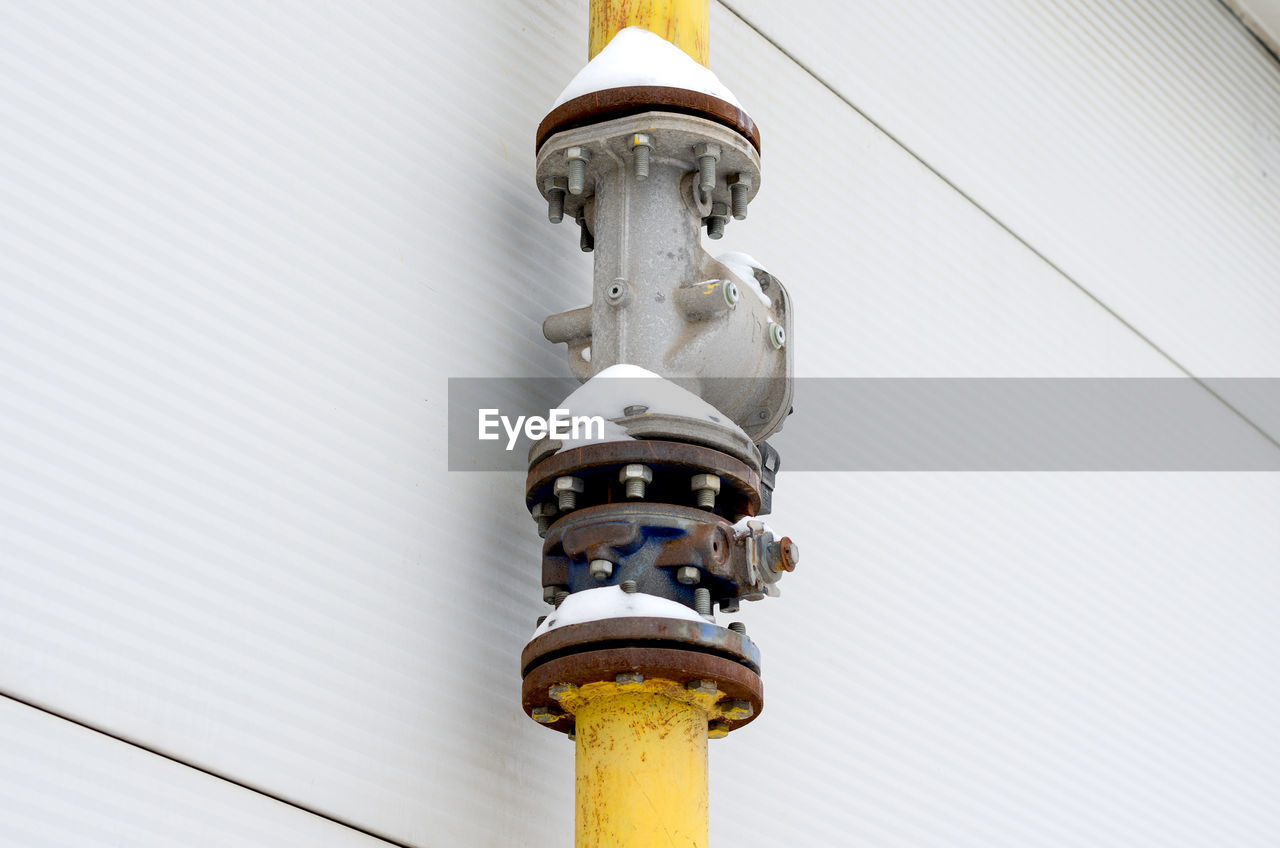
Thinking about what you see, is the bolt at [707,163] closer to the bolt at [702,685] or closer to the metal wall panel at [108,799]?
the bolt at [702,685]

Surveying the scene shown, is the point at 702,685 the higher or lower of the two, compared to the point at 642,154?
lower

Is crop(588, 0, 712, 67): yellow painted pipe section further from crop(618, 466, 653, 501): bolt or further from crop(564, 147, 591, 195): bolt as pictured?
crop(618, 466, 653, 501): bolt

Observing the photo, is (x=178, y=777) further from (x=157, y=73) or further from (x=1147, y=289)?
(x=1147, y=289)

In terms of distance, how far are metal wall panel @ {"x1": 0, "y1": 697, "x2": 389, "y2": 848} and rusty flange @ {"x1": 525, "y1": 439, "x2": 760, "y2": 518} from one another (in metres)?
0.57

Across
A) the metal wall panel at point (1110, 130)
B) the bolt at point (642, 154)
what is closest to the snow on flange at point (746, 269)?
the bolt at point (642, 154)

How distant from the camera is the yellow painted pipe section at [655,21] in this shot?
270cm

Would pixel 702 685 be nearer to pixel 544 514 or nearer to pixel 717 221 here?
pixel 544 514

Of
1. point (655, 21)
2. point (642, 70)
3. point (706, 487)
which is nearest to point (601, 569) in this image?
point (706, 487)

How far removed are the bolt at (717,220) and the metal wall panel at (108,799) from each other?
110 cm

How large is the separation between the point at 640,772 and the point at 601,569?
0.89ft

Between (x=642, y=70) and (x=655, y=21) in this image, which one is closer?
(x=642, y=70)

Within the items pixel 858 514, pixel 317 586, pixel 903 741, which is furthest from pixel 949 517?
pixel 317 586

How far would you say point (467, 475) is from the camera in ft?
8.11

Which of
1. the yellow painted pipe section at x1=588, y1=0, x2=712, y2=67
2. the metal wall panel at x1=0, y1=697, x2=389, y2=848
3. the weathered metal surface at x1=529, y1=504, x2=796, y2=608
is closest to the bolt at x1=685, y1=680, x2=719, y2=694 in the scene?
the weathered metal surface at x1=529, y1=504, x2=796, y2=608
